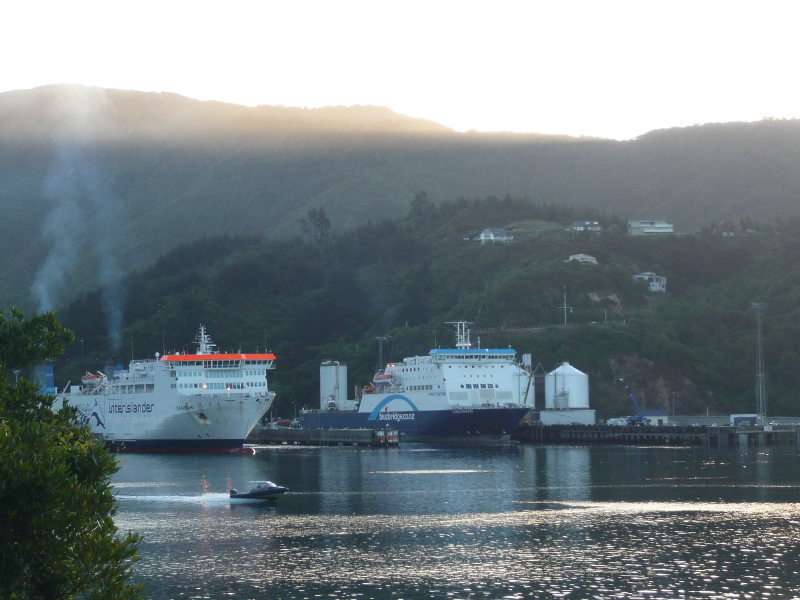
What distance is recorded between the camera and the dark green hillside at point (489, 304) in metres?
88.9

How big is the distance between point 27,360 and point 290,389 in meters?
84.3

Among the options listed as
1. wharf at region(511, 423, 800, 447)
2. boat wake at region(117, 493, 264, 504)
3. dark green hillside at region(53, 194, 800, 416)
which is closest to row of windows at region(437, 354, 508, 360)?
wharf at region(511, 423, 800, 447)

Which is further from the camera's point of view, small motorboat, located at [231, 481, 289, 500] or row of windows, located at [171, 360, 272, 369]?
row of windows, located at [171, 360, 272, 369]

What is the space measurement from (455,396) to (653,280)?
48.9 meters

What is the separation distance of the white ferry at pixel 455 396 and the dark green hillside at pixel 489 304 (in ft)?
44.4

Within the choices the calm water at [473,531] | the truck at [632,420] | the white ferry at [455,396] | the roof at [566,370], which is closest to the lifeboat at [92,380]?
the white ferry at [455,396]

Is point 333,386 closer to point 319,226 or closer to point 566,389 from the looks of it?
point 566,389

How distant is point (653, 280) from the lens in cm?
11538

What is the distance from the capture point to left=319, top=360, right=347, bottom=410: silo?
8769cm

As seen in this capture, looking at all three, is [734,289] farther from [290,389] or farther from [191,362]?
[191,362]

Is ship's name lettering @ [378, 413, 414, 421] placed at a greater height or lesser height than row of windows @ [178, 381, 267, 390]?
lesser

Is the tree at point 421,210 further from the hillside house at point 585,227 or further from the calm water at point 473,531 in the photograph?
the calm water at point 473,531

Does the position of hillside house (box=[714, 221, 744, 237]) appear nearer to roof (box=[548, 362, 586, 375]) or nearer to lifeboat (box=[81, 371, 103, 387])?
roof (box=[548, 362, 586, 375])

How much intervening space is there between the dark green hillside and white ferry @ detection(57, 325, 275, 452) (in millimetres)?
24605
